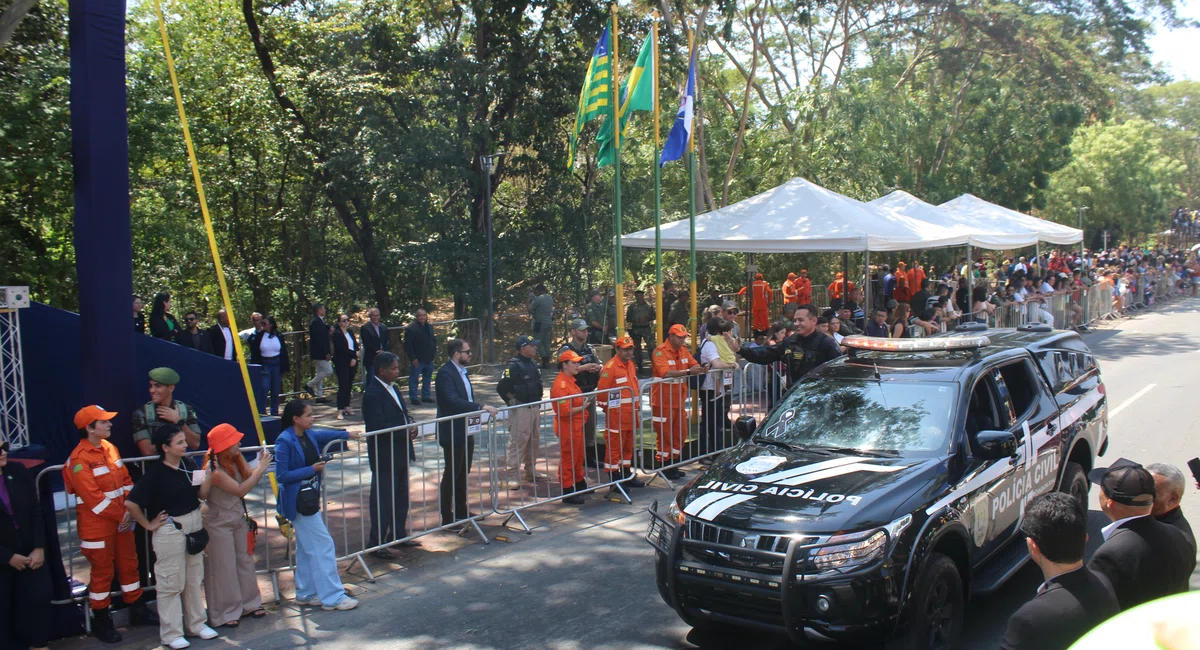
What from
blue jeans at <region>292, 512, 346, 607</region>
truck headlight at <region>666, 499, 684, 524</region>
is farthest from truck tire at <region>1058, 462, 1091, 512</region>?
blue jeans at <region>292, 512, 346, 607</region>

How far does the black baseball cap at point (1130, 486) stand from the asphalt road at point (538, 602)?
2.00 m

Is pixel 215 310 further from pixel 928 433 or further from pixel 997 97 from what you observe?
pixel 997 97

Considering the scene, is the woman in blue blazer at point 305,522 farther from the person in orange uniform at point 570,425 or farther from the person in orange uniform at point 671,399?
the person in orange uniform at point 671,399

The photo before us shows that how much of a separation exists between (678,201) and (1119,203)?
30.1 meters

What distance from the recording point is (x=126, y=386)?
7.00m

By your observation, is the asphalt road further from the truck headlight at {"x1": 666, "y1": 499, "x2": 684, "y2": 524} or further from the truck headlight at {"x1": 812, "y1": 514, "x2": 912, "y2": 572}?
the truck headlight at {"x1": 812, "y1": 514, "x2": 912, "y2": 572}

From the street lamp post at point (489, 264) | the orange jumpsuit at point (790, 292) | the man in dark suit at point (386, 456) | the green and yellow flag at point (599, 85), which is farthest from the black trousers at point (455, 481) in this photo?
the orange jumpsuit at point (790, 292)

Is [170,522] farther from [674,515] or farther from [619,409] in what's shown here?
[619,409]

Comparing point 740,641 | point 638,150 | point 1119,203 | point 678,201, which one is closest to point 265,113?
point 638,150

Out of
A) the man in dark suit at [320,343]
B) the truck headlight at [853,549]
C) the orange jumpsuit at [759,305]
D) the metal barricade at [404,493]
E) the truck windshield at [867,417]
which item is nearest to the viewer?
the truck headlight at [853,549]

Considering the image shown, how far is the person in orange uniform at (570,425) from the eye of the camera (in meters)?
9.12

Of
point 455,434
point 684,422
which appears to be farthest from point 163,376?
point 684,422

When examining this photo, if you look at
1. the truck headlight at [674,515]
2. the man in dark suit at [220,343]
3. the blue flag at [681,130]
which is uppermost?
the blue flag at [681,130]

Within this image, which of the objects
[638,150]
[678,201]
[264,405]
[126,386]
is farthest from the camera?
→ [678,201]
